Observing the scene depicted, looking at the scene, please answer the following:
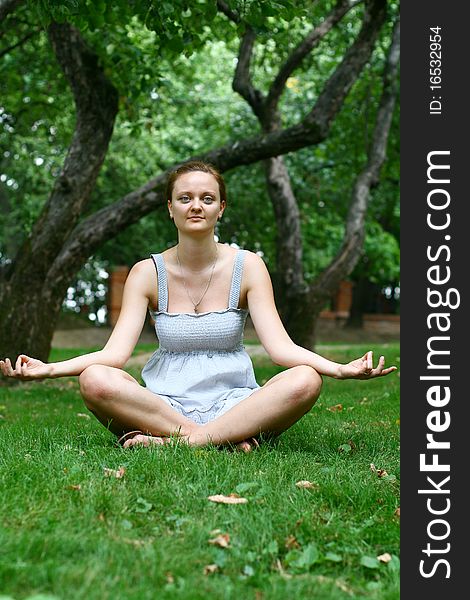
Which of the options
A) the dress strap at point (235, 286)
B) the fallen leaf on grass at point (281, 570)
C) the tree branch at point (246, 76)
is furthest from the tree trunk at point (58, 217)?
the fallen leaf on grass at point (281, 570)

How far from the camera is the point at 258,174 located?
717 inches

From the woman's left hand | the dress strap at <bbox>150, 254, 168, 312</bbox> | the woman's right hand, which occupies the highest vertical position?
the dress strap at <bbox>150, 254, 168, 312</bbox>

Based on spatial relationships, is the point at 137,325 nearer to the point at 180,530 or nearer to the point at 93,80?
the point at 180,530

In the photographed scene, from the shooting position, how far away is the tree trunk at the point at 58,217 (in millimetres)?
8719

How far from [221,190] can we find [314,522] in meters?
2.18

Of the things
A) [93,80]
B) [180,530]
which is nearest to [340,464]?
[180,530]

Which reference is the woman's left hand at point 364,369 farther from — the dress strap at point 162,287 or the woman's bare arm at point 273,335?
the dress strap at point 162,287

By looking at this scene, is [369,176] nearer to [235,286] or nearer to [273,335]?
[235,286]

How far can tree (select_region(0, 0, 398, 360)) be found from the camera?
8.73 metres

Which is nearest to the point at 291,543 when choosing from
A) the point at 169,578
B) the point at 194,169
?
the point at 169,578

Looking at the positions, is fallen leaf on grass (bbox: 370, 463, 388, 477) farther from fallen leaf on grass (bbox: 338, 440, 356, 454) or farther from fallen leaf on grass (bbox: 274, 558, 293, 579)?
fallen leaf on grass (bbox: 274, 558, 293, 579)

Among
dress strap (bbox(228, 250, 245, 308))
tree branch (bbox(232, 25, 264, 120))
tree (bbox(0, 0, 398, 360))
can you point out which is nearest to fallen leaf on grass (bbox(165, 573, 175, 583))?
dress strap (bbox(228, 250, 245, 308))

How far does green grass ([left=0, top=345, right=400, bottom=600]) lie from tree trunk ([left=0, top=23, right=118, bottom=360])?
4.48m

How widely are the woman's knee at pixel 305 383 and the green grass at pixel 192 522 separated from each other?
299 millimetres
